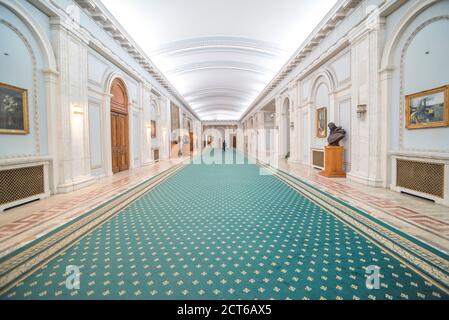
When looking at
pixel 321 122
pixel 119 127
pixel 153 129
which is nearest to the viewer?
pixel 321 122

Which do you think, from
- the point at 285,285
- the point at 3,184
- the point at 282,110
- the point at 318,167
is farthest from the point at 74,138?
the point at 282,110

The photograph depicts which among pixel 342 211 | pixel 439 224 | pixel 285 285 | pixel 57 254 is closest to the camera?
pixel 285 285

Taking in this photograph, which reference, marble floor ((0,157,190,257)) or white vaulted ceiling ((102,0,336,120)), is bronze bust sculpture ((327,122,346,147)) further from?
marble floor ((0,157,190,257))

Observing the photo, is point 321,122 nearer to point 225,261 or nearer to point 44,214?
point 225,261

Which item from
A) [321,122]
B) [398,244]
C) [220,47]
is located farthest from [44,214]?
[220,47]

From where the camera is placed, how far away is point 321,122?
8641 millimetres

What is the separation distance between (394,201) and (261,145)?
17326mm

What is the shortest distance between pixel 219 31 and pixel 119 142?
5.81m

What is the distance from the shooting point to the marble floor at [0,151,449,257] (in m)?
2.79

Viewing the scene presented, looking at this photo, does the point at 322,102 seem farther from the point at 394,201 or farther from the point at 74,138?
the point at 74,138

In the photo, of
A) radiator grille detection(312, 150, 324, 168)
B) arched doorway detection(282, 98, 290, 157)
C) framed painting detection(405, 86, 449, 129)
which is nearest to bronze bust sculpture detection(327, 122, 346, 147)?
radiator grille detection(312, 150, 324, 168)

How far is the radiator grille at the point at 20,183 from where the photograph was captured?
3.95 meters

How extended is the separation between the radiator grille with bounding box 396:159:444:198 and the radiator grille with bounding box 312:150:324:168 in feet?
11.7

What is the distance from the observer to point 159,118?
1359cm
